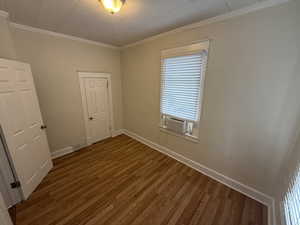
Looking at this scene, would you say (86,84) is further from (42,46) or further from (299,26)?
(299,26)

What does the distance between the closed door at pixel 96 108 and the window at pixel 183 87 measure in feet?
5.95

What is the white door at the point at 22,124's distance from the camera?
1.56 m

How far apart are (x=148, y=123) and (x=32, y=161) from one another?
2.38m

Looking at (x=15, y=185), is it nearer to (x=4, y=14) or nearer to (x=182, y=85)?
(x=4, y=14)

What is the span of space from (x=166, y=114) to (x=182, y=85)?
77 cm

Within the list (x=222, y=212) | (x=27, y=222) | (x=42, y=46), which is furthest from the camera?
(x=42, y=46)

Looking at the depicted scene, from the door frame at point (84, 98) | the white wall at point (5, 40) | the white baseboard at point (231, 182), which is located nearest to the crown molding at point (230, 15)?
the door frame at point (84, 98)

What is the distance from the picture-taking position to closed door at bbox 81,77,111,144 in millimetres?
3215

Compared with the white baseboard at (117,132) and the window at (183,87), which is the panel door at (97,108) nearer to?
the white baseboard at (117,132)

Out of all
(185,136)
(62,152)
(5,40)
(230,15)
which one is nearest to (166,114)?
(185,136)

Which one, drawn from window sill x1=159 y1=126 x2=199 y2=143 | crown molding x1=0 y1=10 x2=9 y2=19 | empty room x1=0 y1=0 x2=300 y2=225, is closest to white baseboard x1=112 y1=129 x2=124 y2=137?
empty room x1=0 y1=0 x2=300 y2=225

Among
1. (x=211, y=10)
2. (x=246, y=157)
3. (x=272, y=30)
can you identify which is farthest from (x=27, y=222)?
(x=272, y=30)

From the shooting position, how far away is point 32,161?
1.95m

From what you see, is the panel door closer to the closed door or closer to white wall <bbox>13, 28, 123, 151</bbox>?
the closed door
